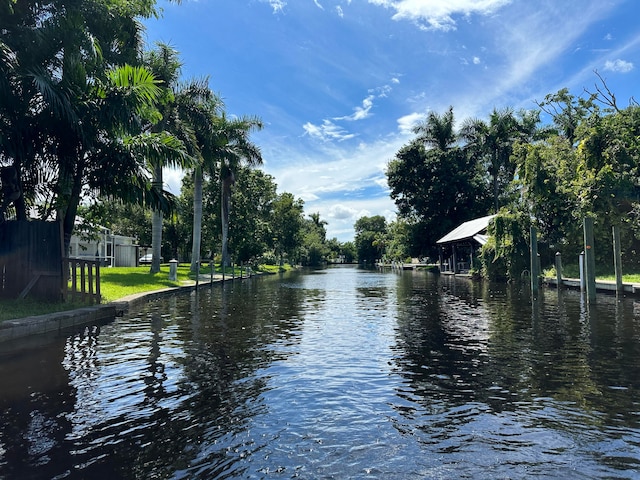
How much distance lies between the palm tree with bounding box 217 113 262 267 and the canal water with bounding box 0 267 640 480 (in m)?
24.8

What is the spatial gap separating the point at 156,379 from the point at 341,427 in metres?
3.40

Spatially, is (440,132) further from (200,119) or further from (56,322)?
(56,322)

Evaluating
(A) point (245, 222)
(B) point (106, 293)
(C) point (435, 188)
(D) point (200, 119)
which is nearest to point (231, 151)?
(D) point (200, 119)

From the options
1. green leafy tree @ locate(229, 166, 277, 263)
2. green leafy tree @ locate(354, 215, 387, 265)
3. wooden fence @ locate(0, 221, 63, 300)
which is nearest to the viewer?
wooden fence @ locate(0, 221, 63, 300)

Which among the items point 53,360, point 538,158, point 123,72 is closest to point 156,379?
point 53,360

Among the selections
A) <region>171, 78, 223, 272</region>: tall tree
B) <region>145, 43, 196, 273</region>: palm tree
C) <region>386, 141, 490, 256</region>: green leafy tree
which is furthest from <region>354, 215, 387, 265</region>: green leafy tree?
<region>145, 43, 196, 273</region>: palm tree

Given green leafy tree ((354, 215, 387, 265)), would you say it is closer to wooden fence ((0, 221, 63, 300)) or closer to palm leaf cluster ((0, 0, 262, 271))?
palm leaf cluster ((0, 0, 262, 271))

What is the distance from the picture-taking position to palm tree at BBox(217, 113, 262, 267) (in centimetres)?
3467

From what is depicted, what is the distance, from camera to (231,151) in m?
34.8

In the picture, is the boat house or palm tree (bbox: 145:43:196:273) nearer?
palm tree (bbox: 145:43:196:273)

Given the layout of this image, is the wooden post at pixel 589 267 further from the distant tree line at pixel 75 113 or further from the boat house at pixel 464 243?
the boat house at pixel 464 243

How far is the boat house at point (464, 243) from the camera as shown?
37312 mm

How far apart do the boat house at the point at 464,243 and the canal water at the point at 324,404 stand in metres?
25.9

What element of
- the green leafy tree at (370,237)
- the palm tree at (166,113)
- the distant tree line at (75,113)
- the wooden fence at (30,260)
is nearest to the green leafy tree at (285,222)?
the green leafy tree at (370,237)
